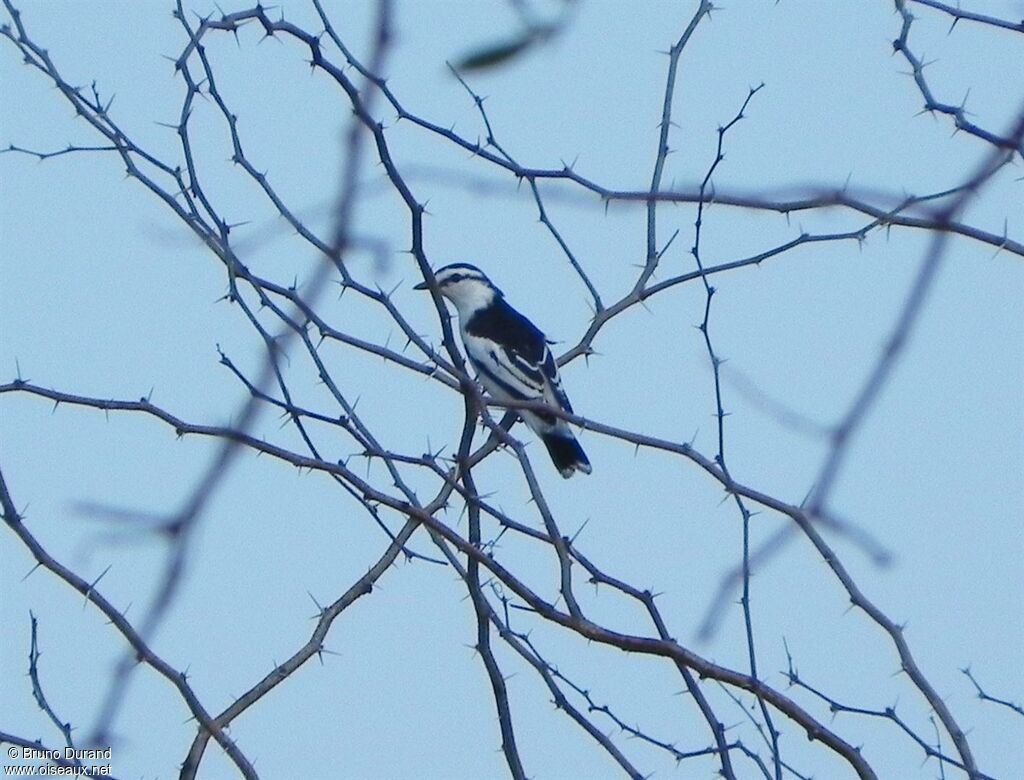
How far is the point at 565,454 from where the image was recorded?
8.13m

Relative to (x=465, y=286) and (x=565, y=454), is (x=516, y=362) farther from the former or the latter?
(x=465, y=286)

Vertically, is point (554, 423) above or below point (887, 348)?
above

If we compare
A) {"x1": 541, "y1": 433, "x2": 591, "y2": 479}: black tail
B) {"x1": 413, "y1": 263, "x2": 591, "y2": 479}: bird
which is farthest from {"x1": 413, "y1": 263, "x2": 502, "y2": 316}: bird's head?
{"x1": 541, "y1": 433, "x2": 591, "y2": 479}: black tail

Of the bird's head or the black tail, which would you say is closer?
the black tail

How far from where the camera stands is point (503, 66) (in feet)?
5.10

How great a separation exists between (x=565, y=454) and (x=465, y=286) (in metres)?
2.44

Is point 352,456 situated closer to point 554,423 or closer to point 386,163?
point 386,163

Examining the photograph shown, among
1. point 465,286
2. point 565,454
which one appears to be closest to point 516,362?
point 565,454

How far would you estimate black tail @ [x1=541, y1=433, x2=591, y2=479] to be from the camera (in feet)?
26.7

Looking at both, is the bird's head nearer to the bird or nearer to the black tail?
the bird

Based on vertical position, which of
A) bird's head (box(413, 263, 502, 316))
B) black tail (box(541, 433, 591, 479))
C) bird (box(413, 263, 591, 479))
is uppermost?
bird's head (box(413, 263, 502, 316))

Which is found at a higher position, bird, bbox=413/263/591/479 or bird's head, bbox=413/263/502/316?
bird's head, bbox=413/263/502/316

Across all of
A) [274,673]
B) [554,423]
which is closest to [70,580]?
[274,673]

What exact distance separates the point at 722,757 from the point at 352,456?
3.56 feet
